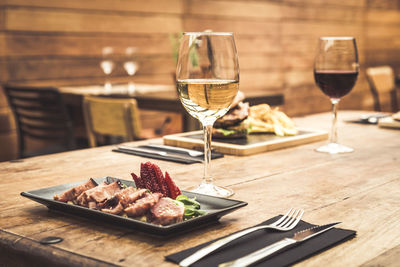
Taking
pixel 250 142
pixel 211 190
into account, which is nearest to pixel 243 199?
pixel 211 190

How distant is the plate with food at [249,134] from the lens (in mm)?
1306

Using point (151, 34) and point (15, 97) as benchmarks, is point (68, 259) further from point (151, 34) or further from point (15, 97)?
point (151, 34)

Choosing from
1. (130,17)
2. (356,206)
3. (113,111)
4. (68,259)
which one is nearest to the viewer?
(68,259)

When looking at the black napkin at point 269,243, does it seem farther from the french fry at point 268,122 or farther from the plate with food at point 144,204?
the french fry at point 268,122

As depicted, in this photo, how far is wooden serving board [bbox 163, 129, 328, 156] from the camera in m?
1.28

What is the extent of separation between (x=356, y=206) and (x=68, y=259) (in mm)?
448

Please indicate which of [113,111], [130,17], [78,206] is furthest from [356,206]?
[130,17]

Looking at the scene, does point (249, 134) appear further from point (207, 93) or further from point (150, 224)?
point (150, 224)

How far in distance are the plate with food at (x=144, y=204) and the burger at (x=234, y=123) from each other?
1.95 ft

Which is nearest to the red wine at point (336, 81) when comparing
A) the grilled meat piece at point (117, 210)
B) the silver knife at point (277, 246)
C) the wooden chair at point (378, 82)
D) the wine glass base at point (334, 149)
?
the wine glass base at point (334, 149)

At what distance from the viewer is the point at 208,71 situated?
79 centimetres

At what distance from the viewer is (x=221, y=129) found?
139 cm

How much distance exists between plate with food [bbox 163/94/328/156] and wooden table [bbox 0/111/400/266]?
3 centimetres

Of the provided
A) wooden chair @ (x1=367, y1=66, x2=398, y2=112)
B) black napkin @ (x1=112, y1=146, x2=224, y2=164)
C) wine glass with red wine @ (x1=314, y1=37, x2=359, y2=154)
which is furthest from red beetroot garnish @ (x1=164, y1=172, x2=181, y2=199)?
wooden chair @ (x1=367, y1=66, x2=398, y2=112)
